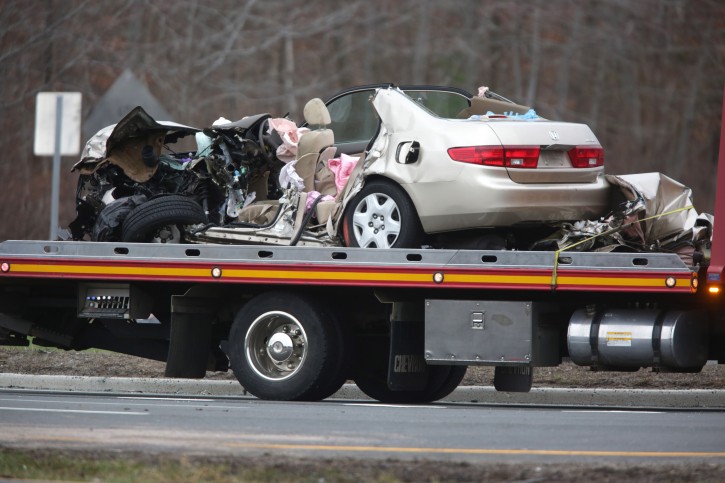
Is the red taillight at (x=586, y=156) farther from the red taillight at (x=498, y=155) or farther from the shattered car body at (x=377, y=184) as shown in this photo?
the red taillight at (x=498, y=155)

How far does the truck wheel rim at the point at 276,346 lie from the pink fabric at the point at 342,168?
43.7 inches

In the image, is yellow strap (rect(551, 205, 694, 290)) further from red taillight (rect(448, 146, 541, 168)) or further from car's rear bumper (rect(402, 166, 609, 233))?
red taillight (rect(448, 146, 541, 168))

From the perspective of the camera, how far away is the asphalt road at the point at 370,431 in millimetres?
7273

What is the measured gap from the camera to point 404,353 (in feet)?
35.8

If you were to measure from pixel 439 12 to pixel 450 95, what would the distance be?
61.6 feet

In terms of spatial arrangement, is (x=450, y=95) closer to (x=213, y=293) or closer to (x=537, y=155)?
(x=537, y=155)

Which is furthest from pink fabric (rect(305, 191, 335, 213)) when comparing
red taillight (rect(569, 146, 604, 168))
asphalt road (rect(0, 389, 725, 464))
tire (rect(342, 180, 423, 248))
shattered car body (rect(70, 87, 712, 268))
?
red taillight (rect(569, 146, 604, 168))

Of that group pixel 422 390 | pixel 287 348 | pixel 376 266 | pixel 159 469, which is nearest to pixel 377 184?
pixel 376 266

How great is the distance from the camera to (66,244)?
1127cm

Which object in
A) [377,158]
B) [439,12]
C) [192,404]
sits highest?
[439,12]

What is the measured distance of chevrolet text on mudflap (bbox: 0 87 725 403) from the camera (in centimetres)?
1015

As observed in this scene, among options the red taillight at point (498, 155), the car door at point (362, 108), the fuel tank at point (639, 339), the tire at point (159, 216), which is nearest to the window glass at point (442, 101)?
the car door at point (362, 108)

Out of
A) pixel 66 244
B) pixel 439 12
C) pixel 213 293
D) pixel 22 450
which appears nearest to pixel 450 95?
pixel 213 293

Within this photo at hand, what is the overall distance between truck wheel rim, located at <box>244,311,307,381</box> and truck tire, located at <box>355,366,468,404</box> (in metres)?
1.17
